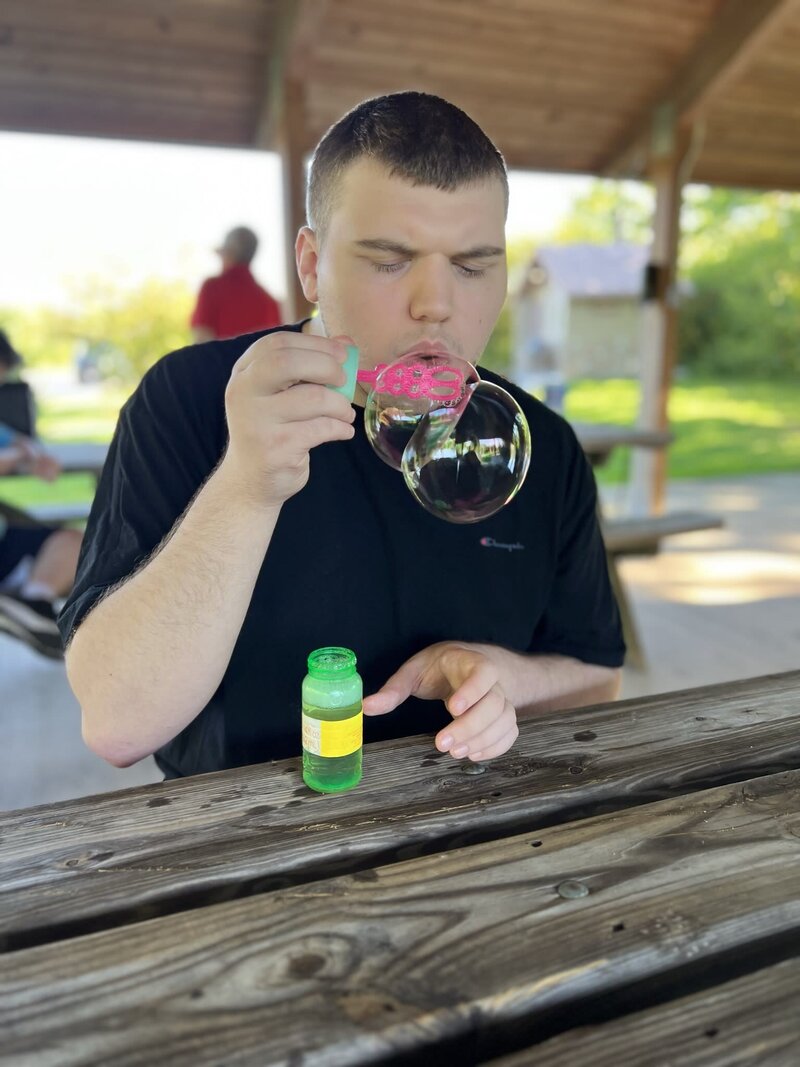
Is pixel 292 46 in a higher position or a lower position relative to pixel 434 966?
higher

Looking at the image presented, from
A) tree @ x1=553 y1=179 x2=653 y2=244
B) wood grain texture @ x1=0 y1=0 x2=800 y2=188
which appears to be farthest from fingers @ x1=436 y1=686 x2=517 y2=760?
tree @ x1=553 y1=179 x2=653 y2=244

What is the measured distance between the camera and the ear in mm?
1146

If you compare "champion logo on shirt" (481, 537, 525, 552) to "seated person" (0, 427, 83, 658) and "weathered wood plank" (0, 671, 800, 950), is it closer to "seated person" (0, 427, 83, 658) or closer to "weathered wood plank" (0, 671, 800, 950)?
"weathered wood plank" (0, 671, 800, 950)

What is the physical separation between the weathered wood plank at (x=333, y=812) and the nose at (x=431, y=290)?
51 centimetres

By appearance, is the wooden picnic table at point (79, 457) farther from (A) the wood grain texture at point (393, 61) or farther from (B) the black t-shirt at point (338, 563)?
(B) the black t-shirt at point (338, 563)

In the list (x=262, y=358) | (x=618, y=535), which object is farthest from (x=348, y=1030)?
(x=618, y=535)

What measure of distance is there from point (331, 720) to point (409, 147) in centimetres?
70

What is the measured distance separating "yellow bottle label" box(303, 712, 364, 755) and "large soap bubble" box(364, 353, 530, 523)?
0.34 meters

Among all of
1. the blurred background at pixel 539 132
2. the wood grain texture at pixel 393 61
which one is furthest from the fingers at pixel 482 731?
the wood grain texture at pixel 393 61

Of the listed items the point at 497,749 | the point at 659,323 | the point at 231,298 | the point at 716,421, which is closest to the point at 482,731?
the point at 497,749

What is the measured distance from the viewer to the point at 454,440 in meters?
1.09

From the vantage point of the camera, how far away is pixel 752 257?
21953 mm

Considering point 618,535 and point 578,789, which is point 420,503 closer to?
point 578,789

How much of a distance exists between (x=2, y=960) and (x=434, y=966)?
1.02ft
